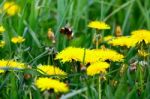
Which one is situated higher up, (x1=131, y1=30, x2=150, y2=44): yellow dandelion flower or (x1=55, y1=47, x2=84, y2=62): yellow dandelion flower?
(x1=131, y1=30, x2=150, y2=44): yellow dandelion flower

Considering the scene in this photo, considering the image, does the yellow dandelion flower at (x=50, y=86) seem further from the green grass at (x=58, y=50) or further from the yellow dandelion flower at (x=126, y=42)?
the yellow dandelion flower at (x=126, y=42)

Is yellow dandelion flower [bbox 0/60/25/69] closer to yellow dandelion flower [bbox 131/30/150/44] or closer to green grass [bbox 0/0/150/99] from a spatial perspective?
green grass [bbox 0/0/150/99]

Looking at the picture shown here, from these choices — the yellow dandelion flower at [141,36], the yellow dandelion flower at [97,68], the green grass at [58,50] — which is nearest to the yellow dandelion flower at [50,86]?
the green grass at [58,50]

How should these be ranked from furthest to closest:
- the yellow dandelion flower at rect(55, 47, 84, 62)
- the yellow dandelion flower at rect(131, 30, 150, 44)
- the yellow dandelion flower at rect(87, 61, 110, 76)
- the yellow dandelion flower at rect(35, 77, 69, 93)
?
the yellow dandelion flower at rect(131, 30, 150, 44) → the yellow dandelion flower at rect(55, 47, 84, 62) → the yellow dandelion flower at rect(87, 61, 110, 76) → the yellow dandelion flower at rect(35, 77, 69, 93)

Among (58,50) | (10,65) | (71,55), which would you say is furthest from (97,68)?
(58,50)

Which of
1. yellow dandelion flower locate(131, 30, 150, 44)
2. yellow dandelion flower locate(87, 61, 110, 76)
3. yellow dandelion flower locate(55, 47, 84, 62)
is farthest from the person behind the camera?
yellow dandelion flower locate(131, 30, 150, 44)

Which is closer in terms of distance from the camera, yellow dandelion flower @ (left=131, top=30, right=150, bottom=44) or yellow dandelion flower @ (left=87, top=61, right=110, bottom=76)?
yellow dandelion flower @ (left=87, top=61, right=110, bottom=76)

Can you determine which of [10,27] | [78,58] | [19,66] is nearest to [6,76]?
[19,66]

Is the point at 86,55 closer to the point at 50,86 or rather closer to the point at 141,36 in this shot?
the point at 141,36

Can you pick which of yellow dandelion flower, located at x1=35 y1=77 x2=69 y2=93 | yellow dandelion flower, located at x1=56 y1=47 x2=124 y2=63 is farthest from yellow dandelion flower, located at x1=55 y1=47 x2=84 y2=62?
yellow dandelion flower, located at x1=35 y1=77 x2=69 y2=93
